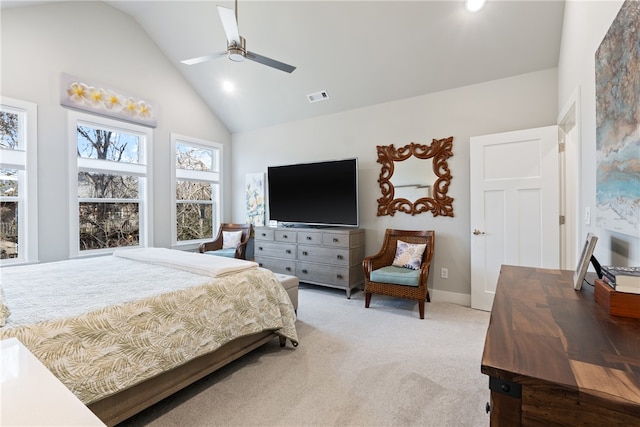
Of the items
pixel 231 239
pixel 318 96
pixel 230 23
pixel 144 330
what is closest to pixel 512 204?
pixel 318 96

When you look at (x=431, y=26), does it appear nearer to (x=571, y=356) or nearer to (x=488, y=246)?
(x=488, y=246)

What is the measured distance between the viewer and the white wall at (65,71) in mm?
3275

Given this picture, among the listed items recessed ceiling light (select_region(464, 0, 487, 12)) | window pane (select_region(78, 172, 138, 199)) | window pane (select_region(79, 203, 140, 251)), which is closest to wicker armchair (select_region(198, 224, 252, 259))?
window pane (select_region(79, 203, 140, 251))

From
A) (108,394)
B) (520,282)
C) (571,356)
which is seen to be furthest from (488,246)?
(108,394)

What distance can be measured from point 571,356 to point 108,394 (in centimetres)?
186

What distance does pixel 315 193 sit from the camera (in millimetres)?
4406

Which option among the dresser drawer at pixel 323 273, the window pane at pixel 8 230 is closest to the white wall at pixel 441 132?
the dresser drawer at pixel 323 273

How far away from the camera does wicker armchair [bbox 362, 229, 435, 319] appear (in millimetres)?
3219

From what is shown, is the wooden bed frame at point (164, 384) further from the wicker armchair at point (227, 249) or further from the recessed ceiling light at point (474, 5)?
the recessed ceiling light at point (474, 5)

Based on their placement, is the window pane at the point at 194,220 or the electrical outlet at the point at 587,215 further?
the window pane at the point at 194,220

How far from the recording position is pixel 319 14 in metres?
3.36

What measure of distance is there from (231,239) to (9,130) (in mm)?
2964

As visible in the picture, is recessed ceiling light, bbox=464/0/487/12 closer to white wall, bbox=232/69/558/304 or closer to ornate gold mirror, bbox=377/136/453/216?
white wall, bbox=232/69/558/304

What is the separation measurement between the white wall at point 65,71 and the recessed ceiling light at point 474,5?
426 cm
